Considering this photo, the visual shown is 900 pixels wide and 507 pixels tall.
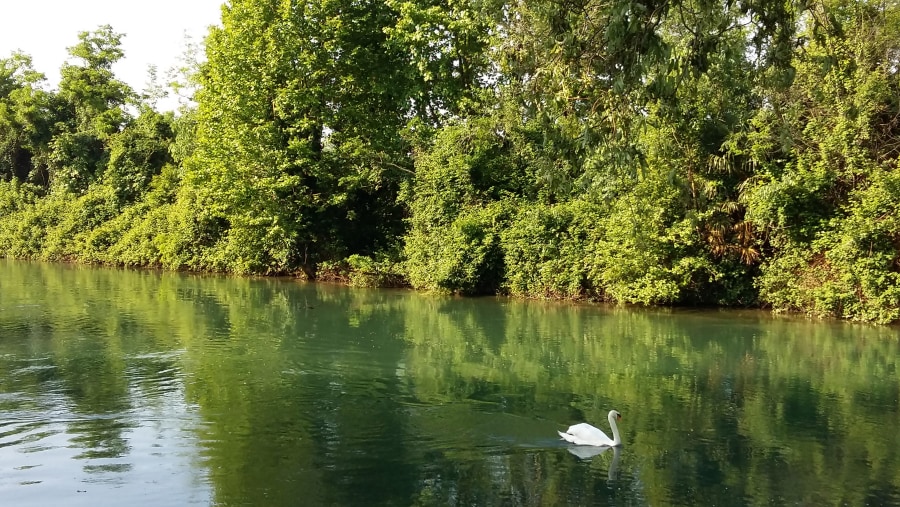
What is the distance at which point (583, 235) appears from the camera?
958 inches

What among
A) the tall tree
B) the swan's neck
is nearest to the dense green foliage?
the tall tree

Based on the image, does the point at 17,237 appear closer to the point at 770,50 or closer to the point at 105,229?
the point at 105,229

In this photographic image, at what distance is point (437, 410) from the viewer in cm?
1079

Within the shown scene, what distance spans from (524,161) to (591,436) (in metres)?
19.9

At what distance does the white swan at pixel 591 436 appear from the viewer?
9016 millimetres

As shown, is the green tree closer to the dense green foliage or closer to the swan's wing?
the dense green foliage

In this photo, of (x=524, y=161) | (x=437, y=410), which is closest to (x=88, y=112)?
(x=524, y=161)

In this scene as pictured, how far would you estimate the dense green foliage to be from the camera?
985 centimetres

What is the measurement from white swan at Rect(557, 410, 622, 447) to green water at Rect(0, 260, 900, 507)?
12cm

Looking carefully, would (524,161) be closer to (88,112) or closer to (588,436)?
(588,436)

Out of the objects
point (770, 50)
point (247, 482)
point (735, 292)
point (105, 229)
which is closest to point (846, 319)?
point (735, 292)

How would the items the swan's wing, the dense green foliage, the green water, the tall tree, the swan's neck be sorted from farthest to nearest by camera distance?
the tall tree, the dense green foliage, the swan's neck, the swan's wing, the green water

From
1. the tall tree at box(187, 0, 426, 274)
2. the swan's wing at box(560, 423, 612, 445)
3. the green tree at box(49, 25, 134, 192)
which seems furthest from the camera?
the green tree at box(49, 25, 134, 192)

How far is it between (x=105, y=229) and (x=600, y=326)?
30899 mm
